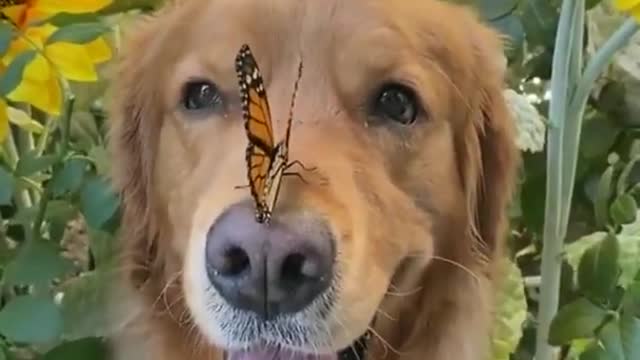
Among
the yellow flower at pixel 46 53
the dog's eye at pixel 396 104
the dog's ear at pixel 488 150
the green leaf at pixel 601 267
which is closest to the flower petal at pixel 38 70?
the yellow flower at pixel 46 53

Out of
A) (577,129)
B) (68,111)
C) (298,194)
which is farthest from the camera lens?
(577,129)

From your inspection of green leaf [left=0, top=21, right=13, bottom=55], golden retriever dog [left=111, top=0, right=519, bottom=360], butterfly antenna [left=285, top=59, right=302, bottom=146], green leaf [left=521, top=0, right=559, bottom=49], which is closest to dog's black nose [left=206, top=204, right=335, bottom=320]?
golden retriever dog [left=111, top=0, right=519, bottom=360]

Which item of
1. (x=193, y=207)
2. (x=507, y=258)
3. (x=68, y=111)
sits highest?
(x=68, y=111)

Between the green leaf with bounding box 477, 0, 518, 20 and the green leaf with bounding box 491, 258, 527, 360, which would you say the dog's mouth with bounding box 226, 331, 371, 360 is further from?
the green leaf with bounding box 477, 0, 518, 20

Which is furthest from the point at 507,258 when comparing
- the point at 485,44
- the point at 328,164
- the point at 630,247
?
the point at 328,164

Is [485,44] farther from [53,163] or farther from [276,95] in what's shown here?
[53,163]

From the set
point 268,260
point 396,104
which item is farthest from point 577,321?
point 268,260
